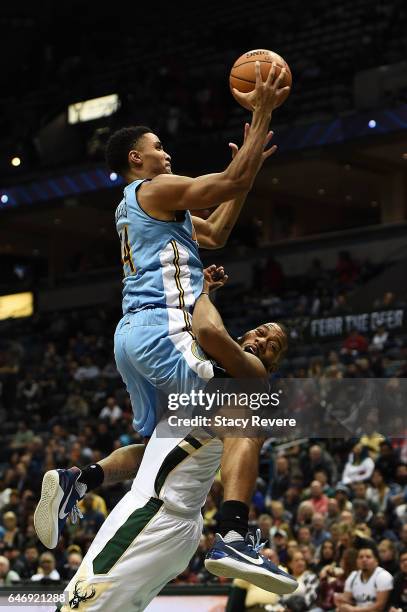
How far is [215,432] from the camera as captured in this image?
511cm

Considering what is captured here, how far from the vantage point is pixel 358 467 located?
12906 mm

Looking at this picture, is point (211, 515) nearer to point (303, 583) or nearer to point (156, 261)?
point (303, 583)

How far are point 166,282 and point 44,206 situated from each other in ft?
75.4

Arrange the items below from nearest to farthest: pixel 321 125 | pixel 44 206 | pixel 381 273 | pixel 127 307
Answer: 1. pixel 127 307
2. pixel 381 273
3. pixel 321 125
4. pixel 44 206

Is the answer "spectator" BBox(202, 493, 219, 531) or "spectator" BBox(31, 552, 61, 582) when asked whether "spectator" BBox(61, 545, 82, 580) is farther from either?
"spectator" BBox(202, 493, 219, 531)

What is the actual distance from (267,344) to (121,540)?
1.07 meters

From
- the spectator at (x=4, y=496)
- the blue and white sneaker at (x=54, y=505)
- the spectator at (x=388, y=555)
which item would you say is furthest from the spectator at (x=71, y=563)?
the blue and white sneaker at (x=54, y=505)

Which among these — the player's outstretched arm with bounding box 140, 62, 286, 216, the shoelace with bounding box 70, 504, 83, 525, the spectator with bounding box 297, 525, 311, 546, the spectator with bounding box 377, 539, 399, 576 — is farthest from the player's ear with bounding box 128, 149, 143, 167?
the spectator with bounding box 297, 525, 311, 546

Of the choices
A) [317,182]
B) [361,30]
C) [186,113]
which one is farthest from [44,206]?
[361,30]

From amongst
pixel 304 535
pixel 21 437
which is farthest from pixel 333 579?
pixel 21 437

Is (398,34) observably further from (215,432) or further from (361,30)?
(215,432)

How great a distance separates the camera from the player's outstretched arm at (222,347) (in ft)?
16.5

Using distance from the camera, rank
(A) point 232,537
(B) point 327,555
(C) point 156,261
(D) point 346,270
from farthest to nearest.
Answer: (D) point 346,270, (B) point 327,555, (C) point 156,261, (A) point 232,537

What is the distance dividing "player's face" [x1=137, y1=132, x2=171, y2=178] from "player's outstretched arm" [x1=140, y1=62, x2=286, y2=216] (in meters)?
0.26
